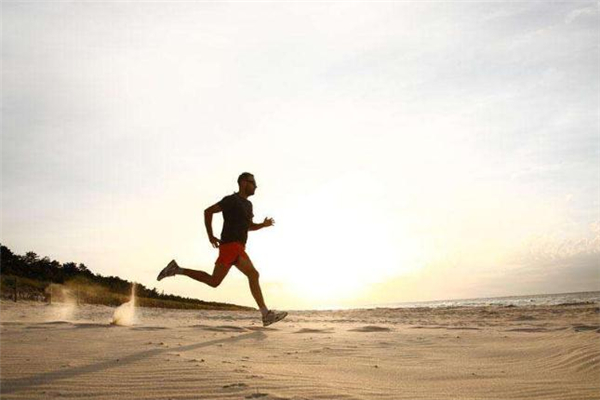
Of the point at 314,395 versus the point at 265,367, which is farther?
the point at 265,367

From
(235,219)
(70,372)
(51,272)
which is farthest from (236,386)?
(51,272)

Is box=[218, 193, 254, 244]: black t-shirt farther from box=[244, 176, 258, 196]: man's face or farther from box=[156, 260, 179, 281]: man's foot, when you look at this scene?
box=[156, 260, 179, 281]: man's foot

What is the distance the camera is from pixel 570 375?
420 cm

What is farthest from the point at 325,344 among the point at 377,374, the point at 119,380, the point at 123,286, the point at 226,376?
the point at 123,286

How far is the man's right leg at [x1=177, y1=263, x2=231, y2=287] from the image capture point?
6.68 meters

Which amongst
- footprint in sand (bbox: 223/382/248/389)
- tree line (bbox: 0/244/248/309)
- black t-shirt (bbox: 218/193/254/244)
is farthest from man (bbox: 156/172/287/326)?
tree line (bbox: 0/244/248/309)

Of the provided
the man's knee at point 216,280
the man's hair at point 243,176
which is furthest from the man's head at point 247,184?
the man's knee at point 216,280

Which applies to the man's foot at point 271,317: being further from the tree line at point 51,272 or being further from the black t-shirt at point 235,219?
the tree line at point 51,272

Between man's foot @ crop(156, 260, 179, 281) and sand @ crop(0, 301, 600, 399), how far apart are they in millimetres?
727

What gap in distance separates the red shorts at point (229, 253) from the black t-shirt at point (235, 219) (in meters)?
0.07

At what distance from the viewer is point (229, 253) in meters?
6.77

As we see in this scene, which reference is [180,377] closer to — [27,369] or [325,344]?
[27,369]

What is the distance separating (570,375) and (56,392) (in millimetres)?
4131

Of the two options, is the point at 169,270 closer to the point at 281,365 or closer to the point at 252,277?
the point at 252,277
